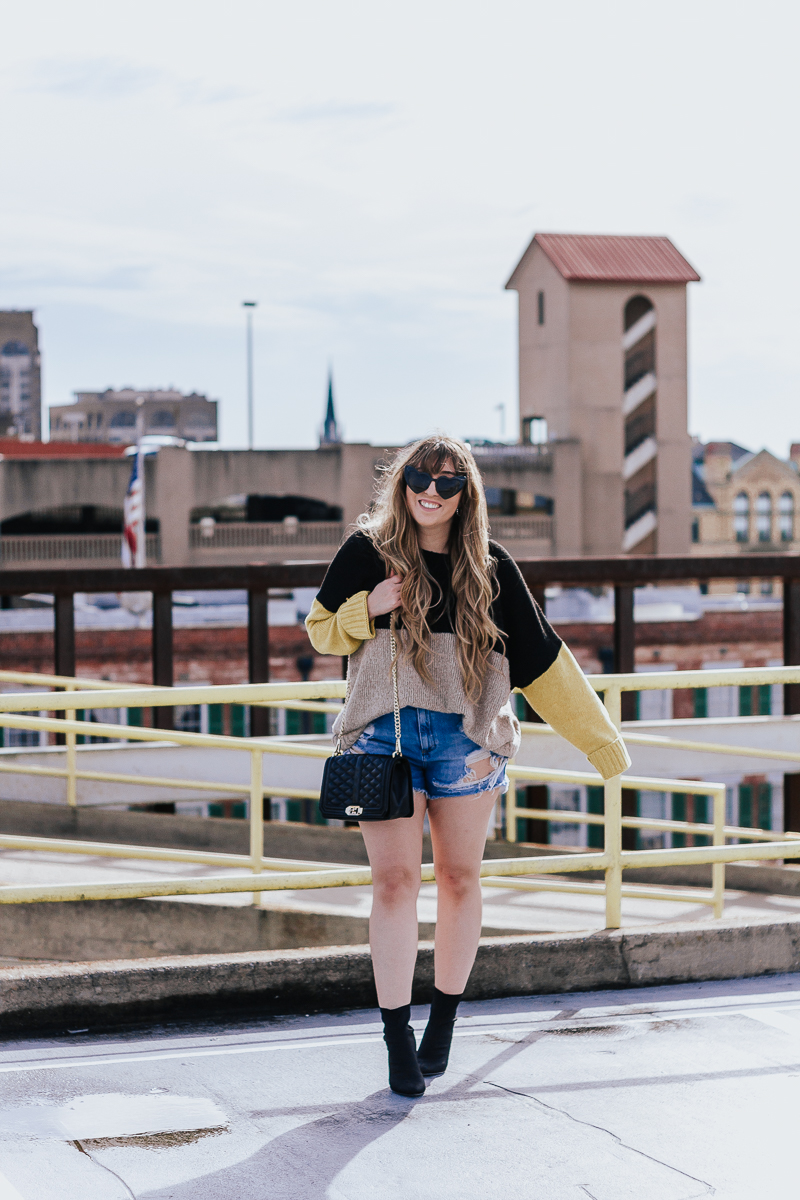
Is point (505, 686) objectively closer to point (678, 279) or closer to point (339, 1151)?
point (339, 1151)

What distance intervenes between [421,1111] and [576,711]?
3.68 feet

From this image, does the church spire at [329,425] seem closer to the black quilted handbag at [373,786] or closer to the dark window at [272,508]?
the dark window at [272,508]

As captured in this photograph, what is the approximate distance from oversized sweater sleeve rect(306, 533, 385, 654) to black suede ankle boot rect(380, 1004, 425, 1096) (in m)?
0.96

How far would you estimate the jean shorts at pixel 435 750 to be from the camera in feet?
11.0

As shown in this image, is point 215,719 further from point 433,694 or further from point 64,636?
point 433,694

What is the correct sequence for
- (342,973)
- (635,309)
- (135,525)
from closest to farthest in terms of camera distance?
(342,973)
(135,525)
(635,309)

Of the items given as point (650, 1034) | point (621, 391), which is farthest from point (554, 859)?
point (621, 391)

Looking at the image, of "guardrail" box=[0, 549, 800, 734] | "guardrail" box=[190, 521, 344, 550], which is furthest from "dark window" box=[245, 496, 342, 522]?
"guardrail" box=[0, 549, 800, 734]

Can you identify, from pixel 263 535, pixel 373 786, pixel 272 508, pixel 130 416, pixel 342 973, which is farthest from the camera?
pixel 130 416

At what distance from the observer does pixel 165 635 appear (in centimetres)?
1181

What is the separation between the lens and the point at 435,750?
335 centimetres

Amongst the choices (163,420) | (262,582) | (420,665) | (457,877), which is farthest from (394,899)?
(163,420)

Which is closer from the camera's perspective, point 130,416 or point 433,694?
point 433,694

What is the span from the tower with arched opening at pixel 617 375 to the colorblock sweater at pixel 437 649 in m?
50.9
